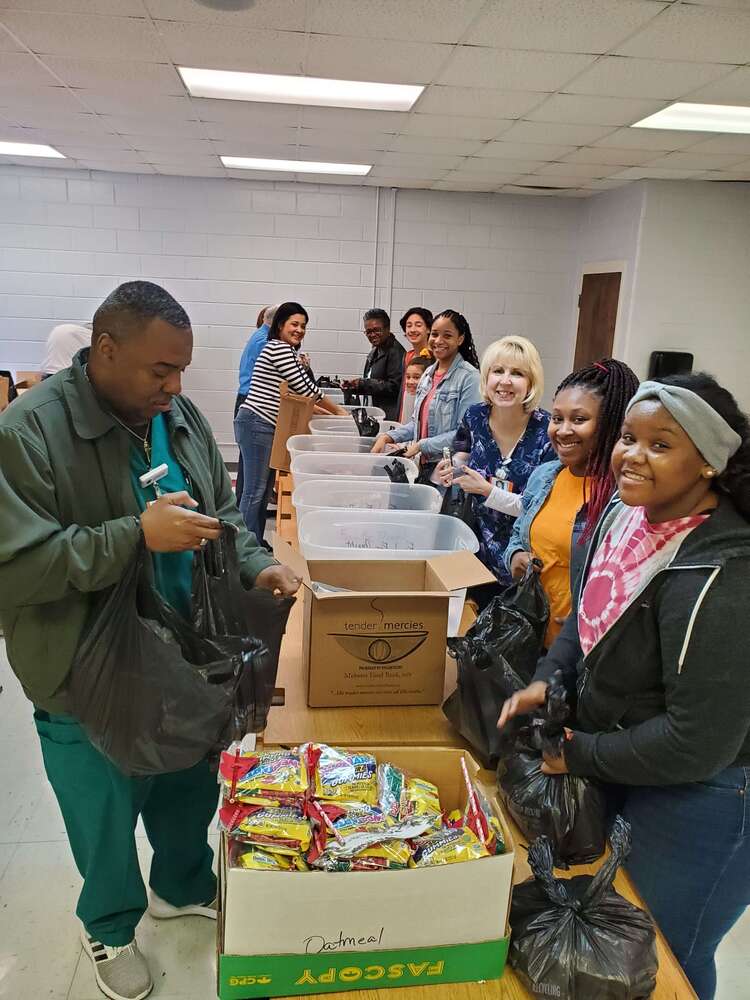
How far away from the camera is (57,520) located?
4.10 ft

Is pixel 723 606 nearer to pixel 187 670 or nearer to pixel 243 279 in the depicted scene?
pixel 187 670

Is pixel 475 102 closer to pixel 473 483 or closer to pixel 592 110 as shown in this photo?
pixel 592 110

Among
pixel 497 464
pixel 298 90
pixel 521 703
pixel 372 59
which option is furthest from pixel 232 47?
pixel 521 703

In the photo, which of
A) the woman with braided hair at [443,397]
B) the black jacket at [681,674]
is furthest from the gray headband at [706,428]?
the woman with braided hair at [443,397]

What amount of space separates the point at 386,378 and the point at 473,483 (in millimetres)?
2900

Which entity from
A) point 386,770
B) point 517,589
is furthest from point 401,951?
point 517,589

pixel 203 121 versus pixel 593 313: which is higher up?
pixel 203 121

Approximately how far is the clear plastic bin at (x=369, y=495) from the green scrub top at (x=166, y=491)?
0.84m

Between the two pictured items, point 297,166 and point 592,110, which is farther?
point 297,166

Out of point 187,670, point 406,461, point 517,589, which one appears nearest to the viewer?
point 187,670

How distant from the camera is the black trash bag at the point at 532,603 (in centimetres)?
150

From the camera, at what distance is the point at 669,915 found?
3.71ft

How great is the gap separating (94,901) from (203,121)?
412cm

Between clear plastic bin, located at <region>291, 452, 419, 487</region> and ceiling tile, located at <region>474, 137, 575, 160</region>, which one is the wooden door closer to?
ceiling tile, located at <region>474, 137, 575, 160</region>
